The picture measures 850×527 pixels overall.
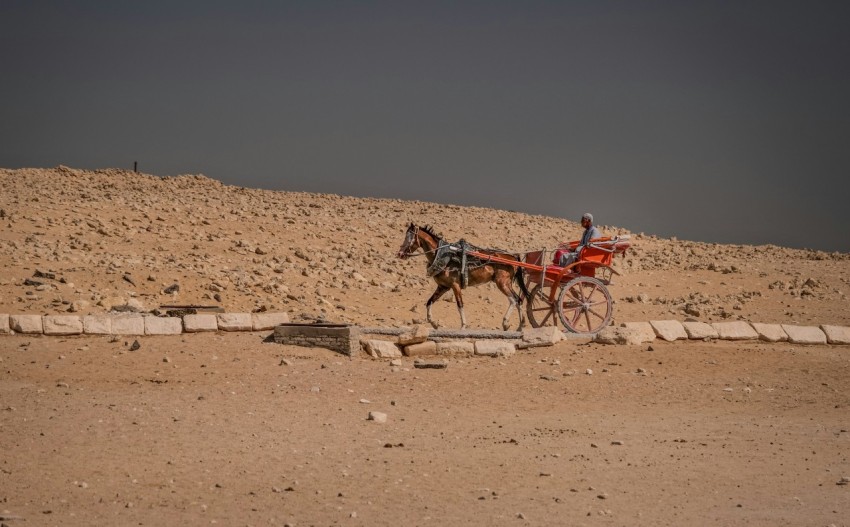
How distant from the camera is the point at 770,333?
58.2 feet

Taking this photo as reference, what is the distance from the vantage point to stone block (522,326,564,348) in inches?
635

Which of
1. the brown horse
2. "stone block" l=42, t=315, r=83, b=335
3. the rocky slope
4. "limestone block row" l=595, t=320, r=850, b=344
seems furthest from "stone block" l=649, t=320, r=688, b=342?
"stone block" l=42, t=315, r=83, b=335

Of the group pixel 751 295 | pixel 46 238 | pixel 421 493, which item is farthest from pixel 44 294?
pixel 751 295

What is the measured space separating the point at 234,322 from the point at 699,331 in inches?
328

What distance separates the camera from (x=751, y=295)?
2630cm

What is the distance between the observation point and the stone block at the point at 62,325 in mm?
16125

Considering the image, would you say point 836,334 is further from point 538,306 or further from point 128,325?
point 128,325

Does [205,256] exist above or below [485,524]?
above

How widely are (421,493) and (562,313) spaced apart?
25.9ft

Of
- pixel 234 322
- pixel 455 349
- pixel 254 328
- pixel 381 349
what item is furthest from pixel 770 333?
pixel 234 322

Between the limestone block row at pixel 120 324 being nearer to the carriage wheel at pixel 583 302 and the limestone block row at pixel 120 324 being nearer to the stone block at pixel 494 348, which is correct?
the stone block at pixel 494 348

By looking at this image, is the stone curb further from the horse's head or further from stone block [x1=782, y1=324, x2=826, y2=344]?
the horse's head

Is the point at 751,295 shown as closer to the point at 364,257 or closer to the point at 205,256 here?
the point at 364,257

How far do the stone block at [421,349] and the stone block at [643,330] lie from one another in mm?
3436
